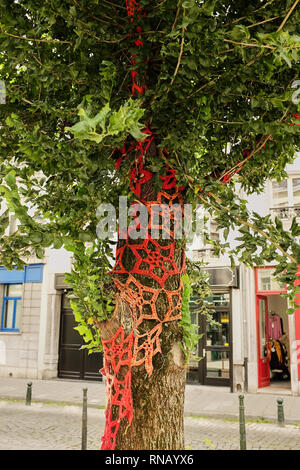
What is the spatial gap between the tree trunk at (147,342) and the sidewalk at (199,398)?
6758 mm

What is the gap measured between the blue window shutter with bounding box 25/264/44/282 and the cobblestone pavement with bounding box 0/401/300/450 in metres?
6.22

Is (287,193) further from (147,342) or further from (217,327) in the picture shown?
(147,342)

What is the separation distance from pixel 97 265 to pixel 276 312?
44.2ft

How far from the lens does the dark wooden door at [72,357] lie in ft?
46.0

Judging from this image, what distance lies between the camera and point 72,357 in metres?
14.5

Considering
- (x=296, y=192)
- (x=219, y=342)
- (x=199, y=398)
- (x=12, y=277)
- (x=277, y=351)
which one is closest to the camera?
(x=199, y=398)

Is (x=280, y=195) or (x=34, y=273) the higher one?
(x=280, y=195)

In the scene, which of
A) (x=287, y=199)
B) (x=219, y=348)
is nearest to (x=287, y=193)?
(x=287, y=199)

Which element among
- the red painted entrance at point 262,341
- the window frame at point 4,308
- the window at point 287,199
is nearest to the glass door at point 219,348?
the red painted entrance at point 262,341

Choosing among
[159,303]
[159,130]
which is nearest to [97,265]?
[159,303]

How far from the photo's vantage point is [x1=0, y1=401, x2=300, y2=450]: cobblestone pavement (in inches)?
261

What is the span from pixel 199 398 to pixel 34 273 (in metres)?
7.82

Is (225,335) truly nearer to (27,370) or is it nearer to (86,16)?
(27,370)
